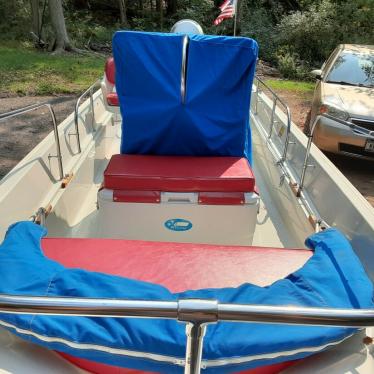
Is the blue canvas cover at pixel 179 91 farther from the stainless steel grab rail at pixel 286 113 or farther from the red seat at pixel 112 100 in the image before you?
the red seat at pixel 112 100

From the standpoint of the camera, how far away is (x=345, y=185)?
235 centimetres

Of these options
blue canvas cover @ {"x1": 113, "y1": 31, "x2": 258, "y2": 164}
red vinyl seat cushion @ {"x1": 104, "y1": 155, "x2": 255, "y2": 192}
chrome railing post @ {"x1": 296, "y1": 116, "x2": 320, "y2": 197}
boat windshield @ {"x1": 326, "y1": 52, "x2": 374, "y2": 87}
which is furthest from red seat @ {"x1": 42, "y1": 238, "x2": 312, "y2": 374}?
boat windshield @ {"x1": 326, "y1": 52, "x2": 374, "y2": 87}

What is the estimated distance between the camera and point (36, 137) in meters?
6.00

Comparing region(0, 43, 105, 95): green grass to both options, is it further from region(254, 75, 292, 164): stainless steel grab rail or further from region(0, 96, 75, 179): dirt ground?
region(254, 75, 292, 164): stainless steel grab rail

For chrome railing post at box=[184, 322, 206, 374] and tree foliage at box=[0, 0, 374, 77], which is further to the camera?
tree foliage at box=[0, 0, 374, 77]

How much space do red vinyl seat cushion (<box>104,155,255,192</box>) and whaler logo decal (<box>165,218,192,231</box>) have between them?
220 millimetres

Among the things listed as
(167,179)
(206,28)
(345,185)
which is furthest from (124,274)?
(206,28)

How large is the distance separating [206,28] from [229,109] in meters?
13.8

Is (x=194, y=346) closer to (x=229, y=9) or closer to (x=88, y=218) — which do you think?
(x=88, y=218)

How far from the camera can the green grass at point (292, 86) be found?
9.84 meters

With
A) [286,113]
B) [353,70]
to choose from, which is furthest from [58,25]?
[286,113]

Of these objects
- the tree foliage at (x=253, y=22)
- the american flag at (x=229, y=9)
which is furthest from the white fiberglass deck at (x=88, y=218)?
the tree foliage at (x=253, y=22)

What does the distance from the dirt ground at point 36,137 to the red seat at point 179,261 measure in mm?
3180

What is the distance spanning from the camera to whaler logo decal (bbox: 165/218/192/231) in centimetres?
267
